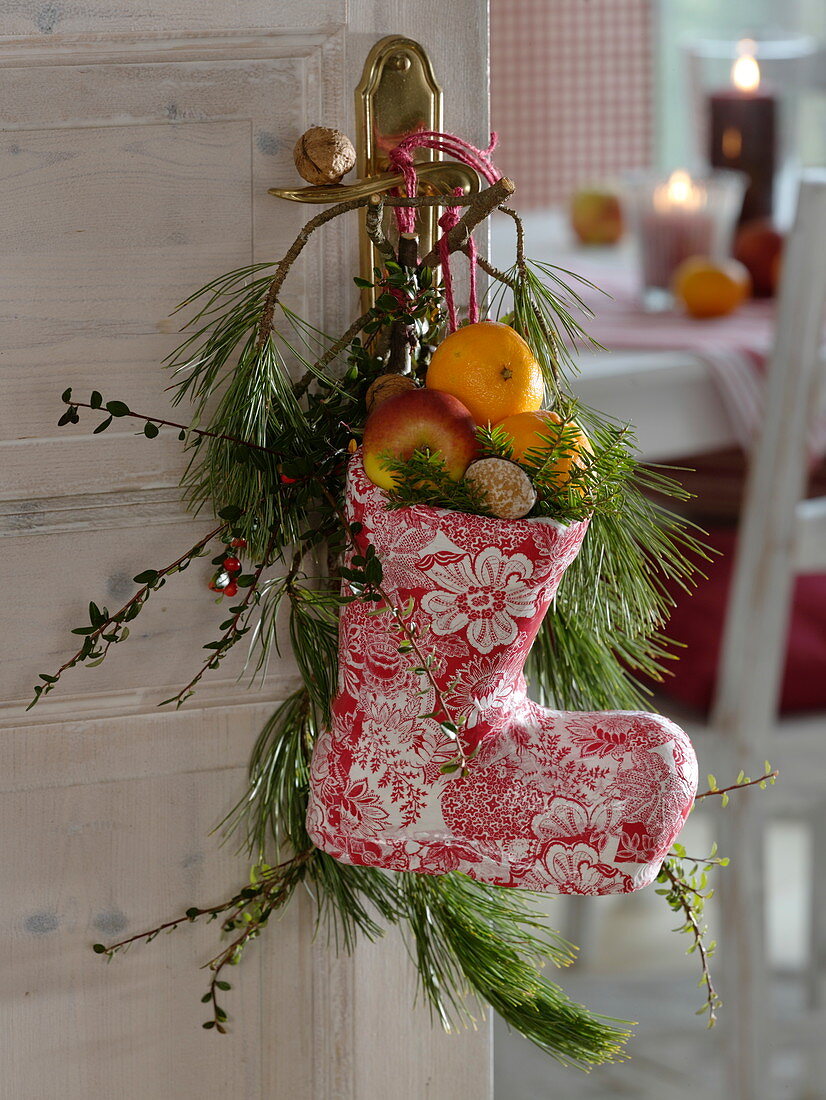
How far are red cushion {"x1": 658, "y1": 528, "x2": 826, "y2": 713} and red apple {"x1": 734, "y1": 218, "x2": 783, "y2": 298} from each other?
36 centimetres

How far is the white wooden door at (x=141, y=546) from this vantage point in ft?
1.87

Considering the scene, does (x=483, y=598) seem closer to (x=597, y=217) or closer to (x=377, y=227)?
(x=377, y=227)

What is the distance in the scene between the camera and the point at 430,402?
530 mm

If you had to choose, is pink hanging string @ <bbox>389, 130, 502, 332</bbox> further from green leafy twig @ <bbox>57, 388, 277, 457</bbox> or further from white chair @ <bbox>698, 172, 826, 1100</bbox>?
white chair @ <bbox>698, 172, 826, 1100</bbox>

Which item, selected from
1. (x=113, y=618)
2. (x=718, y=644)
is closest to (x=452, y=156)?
(x=113, y=618)

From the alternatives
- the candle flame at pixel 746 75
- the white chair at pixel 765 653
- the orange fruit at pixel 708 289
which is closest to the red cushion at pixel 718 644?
the white chair at pixel 765 653

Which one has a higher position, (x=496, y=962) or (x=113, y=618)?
(x=113, y=618)

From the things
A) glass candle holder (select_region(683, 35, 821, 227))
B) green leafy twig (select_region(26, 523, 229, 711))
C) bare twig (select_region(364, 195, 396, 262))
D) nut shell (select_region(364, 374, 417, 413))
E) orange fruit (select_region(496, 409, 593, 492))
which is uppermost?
glass candle holder (select_region(683, 35, 821, 227))

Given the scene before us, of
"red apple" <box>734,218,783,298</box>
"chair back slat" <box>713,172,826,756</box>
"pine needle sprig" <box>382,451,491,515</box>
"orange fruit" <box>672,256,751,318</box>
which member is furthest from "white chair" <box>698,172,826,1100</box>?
"pine needle sprig" <box>382,451,491,515</box>

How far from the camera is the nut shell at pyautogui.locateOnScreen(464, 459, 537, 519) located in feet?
1.74

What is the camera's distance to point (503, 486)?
53 cm

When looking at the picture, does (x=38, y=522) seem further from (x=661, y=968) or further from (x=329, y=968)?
(x=661, y=968)

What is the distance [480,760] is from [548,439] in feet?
0.51

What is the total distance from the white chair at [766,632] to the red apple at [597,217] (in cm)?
66
